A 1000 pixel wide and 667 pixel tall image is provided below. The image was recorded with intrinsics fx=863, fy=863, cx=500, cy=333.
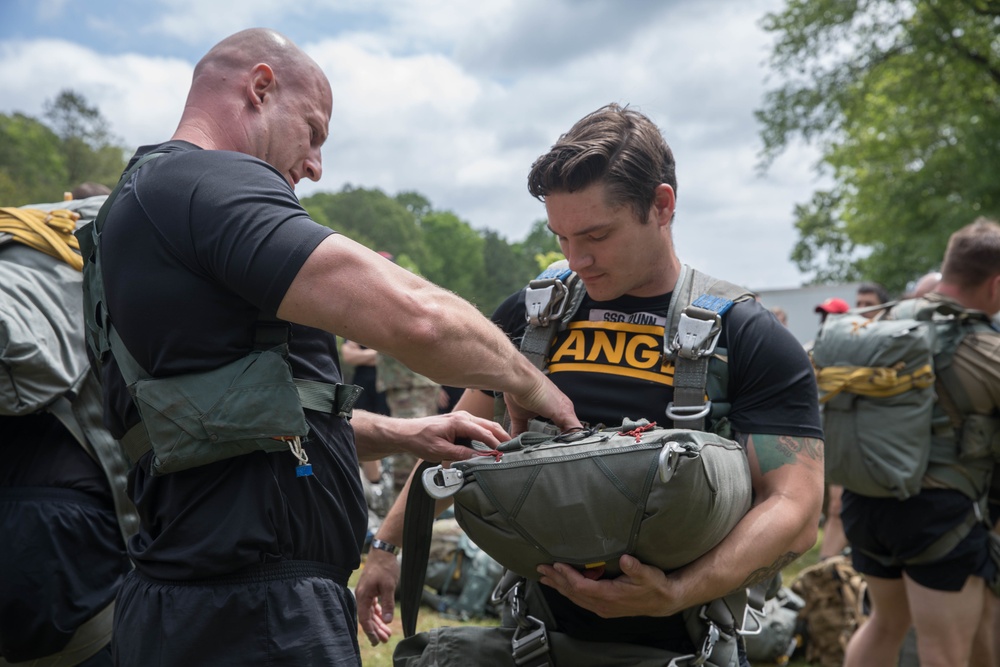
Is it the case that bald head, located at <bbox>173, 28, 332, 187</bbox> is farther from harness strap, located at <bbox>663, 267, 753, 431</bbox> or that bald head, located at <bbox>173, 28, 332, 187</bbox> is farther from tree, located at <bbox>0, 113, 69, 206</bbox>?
tree, located at <bbox>0, 113, 69, 206</bbox>

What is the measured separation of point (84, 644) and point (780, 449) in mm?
2434

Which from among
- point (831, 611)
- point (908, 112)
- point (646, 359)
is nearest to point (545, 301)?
point (646, 359)

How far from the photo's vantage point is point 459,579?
738 centimetres

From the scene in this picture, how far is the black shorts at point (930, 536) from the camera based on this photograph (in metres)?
4.39

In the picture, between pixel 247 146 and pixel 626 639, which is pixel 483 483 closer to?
pixel 626 639

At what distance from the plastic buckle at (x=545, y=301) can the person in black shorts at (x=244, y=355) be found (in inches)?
20.0

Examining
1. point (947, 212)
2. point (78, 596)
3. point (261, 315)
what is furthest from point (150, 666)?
point (947, 212)

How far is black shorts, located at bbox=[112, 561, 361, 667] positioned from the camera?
1.94m

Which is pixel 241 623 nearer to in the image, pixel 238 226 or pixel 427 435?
pixel 427 435

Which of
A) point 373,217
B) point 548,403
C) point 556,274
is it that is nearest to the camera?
point 548,403

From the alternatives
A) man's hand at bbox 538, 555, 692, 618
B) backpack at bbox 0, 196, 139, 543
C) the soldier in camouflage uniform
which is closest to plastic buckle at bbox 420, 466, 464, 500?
man's hand at bbox 538, 555, 692, 618

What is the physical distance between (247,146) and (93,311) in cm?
57

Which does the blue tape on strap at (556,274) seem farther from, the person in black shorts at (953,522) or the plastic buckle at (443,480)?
the person in black shorts at (953,522)

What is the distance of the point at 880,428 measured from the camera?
455cm
